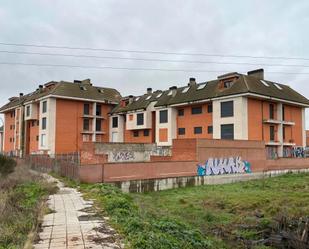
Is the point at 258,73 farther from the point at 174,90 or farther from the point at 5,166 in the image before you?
the point at 5,166

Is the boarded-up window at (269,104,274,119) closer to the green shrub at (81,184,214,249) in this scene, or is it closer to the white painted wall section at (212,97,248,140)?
the white painted wall section at (212,97,248,140)

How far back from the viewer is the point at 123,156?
35.4 meters

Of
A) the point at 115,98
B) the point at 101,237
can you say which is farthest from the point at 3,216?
the point at 115,98

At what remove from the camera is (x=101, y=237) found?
7430mm

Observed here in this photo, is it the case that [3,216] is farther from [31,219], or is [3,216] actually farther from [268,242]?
[268,242]

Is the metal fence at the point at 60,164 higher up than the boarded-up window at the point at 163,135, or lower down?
lower down

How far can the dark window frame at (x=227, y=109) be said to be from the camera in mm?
35562

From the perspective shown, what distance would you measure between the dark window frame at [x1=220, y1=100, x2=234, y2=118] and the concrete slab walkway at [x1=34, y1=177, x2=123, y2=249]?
26657 millimetres

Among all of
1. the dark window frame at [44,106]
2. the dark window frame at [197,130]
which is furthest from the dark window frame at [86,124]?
the dark window frame at [197,130]

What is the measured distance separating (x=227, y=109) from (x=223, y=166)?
889 cm

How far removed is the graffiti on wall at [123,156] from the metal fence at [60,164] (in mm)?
7136

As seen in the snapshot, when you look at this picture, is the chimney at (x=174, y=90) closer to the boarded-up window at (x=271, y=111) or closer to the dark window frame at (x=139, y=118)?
the dark window frame at (x=139, y=118)

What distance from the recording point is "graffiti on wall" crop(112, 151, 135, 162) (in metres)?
34.6

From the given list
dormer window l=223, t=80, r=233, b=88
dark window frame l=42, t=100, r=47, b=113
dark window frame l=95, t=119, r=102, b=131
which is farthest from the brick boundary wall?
dark window frame l=95, t=119, r=102, b=131
